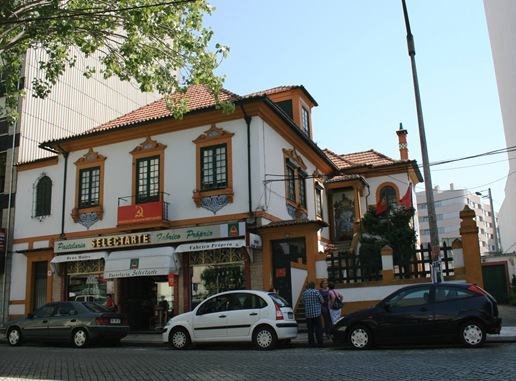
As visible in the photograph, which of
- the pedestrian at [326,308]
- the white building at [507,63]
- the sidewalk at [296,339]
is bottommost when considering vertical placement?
the sidewalk at [296,339]

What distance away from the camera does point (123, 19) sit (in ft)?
47.5

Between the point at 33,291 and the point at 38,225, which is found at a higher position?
the point at 38,225

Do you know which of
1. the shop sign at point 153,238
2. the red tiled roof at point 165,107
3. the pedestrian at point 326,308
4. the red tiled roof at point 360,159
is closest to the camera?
the pedestrian at point 326,308

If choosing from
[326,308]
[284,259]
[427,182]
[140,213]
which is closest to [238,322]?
[326,308]

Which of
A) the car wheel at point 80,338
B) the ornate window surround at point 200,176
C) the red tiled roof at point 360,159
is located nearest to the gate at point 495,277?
the red tiled roof at point 360,159

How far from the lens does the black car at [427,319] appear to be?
11.3 metres

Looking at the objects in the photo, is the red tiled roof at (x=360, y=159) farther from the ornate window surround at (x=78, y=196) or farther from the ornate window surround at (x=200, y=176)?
the ornate window surround at (x=78, y=196)

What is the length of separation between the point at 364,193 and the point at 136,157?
544 inches

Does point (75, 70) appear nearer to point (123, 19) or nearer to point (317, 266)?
Result: point (123, 19)

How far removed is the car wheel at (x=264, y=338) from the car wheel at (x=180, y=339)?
6.69 feet

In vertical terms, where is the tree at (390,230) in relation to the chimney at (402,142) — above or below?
below

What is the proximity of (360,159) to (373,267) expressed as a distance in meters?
15.8

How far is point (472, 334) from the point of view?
37.1 ft

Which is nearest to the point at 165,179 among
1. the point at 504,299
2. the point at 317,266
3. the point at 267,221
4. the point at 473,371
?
the point at 267,221
